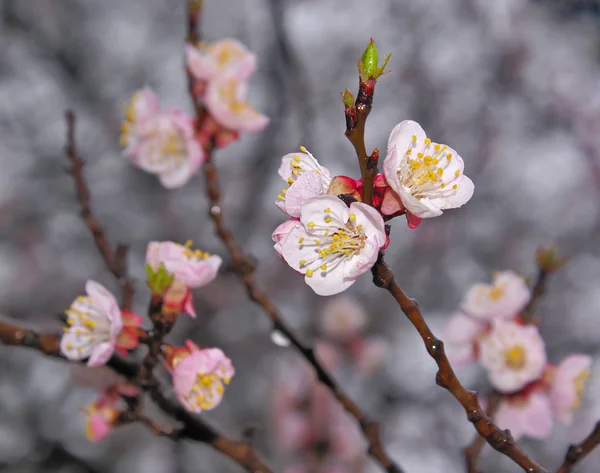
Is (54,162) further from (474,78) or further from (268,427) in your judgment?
(474,78)

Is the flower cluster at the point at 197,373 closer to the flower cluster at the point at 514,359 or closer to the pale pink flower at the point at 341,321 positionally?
the flower cluster at the point at 514,359

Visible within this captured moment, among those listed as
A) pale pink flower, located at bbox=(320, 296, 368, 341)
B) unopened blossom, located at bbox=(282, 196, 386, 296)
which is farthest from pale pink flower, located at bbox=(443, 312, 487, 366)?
pale pink flower, located at bbox=(320, 296, 368, 341)

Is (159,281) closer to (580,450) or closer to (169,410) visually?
(169,410)

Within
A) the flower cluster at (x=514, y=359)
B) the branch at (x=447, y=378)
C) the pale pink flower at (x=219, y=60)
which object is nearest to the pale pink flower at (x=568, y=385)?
the flower cluster at (x=514, y=359)

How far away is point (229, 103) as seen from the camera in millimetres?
2111

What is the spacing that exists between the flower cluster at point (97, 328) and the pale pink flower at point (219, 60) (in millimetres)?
998

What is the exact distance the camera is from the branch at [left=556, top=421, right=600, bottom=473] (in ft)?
3.88

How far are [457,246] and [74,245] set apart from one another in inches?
167

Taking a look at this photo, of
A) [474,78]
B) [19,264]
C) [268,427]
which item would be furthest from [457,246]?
[19,264]

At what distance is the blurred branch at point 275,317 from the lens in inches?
60.1

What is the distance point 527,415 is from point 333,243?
1253 mm

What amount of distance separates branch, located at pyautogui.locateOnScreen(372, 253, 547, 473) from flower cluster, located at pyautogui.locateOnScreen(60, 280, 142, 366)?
69 centimetres

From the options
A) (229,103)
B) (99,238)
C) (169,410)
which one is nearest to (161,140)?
(229,103)

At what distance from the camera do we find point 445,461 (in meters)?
5.34
